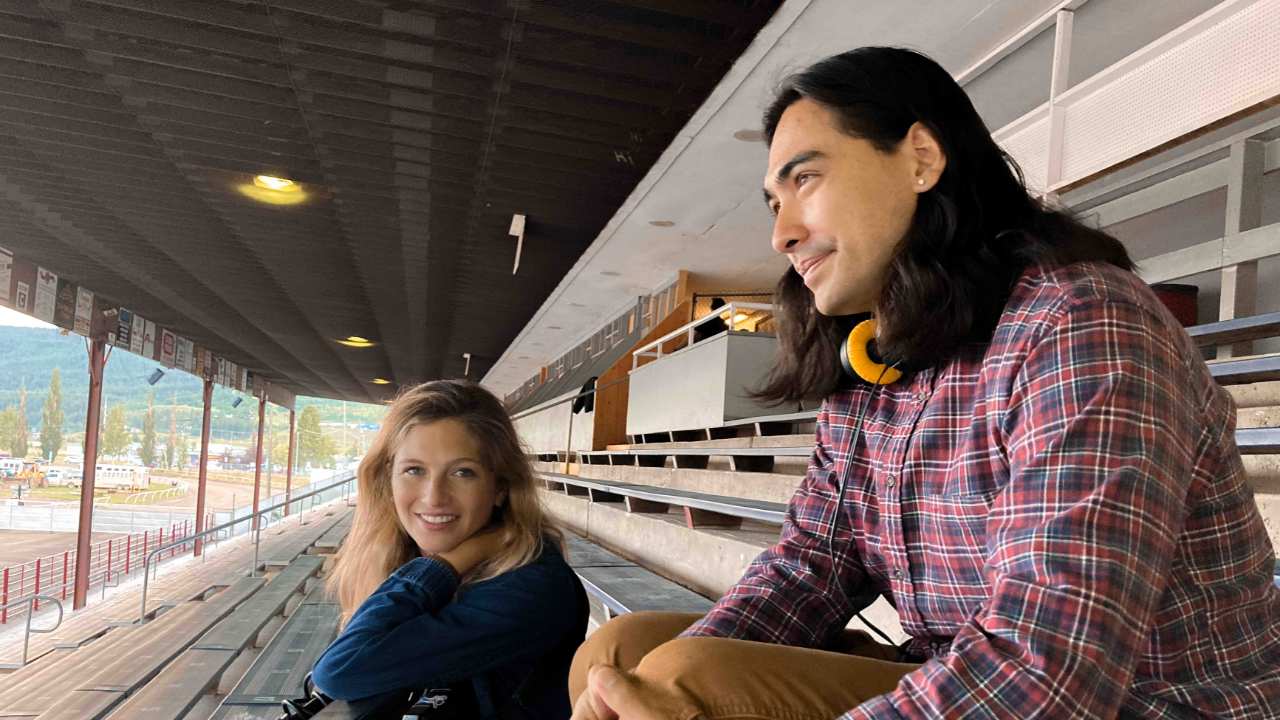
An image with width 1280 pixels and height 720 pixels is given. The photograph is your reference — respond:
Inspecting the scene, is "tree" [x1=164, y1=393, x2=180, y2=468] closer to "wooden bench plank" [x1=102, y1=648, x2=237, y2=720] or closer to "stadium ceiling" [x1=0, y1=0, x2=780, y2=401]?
"stadium ceiling" [x1=0, y1=0, x2=780, y2=401]

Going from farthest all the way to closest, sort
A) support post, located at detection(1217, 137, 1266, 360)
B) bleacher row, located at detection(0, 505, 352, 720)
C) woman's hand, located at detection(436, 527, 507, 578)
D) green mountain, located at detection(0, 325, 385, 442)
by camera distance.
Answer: green mountain, located at detection(0, 325, 385, 442)
bleacher row, located at detection(0, 505, 352, 720)
support post, located at detection(1217, 137, 1266, 360)
woman's hand, located at detection(436, 527, 507, 578)

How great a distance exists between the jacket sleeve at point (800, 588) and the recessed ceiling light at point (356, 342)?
51.3 ft

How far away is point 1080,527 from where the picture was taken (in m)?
0.70

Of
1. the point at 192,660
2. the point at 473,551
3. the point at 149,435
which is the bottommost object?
the point at 192,660

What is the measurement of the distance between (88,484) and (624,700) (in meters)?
14.1

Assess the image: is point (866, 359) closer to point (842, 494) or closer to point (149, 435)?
point (842, 494)

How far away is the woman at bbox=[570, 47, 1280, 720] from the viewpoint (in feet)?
2.32

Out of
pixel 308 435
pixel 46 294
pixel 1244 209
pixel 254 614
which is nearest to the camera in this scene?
pixel 1244 209

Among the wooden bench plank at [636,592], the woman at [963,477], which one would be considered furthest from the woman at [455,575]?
the wooden bench plank at [636,592]

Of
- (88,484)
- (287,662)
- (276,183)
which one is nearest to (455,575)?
(287,662)

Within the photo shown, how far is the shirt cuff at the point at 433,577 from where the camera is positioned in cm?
154

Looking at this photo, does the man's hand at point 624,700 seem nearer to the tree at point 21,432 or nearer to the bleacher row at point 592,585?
the bleacher row at point 592,585

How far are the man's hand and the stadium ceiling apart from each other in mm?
3799

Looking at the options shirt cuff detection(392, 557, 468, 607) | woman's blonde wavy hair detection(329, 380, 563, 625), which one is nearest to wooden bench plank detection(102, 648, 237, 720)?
woman's blonde wavy hair detection(329, 380, 563, 625)
